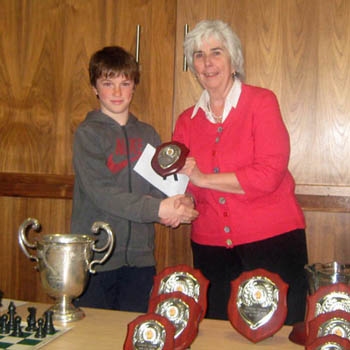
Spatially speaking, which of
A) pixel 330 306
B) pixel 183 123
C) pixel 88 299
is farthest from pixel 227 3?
pixel 330 306

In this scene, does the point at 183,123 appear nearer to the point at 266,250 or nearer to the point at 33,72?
the point at 266,250

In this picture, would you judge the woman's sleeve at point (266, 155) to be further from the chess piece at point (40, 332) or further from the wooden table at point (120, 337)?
the chess piece at point (40, 332)

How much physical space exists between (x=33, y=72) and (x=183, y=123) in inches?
32.3

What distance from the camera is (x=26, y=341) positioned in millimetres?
975

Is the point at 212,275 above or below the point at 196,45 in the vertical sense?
below

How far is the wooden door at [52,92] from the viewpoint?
2.07m

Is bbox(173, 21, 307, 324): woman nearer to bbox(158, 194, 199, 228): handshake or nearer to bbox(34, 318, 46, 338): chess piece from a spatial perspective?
bbox(158, 194, 199, 228): handshake

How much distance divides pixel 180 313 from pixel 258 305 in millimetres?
163

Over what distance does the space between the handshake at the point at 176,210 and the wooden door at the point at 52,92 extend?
49 cm

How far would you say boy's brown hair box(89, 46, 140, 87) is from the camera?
165cm

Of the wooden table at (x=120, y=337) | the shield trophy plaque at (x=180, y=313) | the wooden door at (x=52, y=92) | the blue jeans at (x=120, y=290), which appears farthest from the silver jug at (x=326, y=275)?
the wooden door at (x=52, y=92)

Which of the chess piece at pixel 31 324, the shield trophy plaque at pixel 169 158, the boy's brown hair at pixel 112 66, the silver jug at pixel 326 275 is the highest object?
the boy's brown hair at pixel 112 66

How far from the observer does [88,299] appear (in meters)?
1.55

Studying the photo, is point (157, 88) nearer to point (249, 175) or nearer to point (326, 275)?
point (249, 175)
